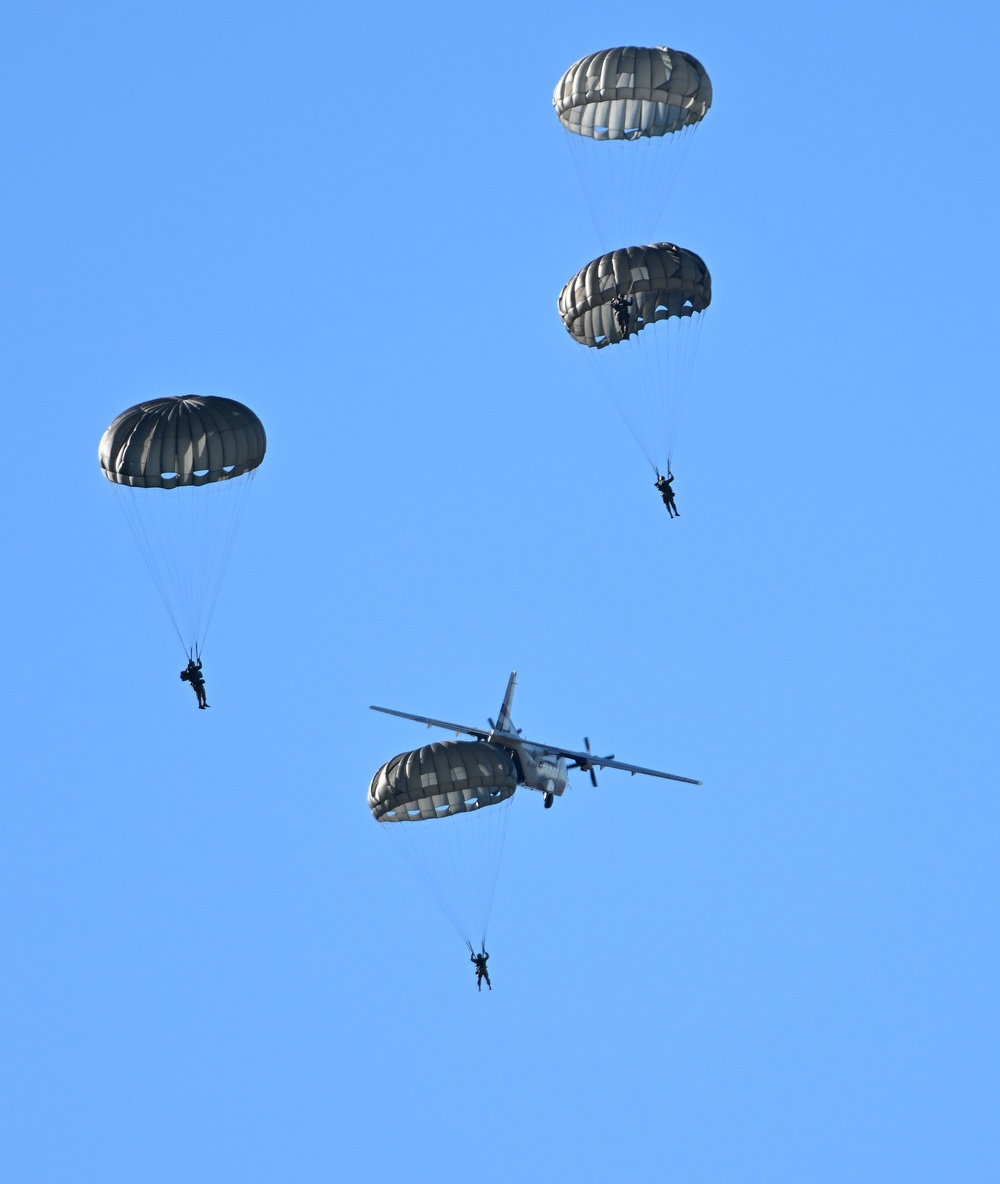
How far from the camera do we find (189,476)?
5478 centimetres

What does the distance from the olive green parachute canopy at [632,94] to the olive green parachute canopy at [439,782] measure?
15.0 m

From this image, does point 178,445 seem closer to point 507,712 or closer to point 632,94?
point 632,94

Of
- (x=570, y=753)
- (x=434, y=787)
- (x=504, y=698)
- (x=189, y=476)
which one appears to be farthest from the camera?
(x=504, y=698)

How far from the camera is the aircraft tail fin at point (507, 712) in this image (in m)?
74.6

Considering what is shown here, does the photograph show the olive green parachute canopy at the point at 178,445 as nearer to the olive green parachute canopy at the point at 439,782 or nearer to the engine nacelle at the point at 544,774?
the olive green parachute canopy at the point at 439,782

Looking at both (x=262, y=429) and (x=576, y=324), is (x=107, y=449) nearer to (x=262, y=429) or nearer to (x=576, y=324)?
(x=262, y=429)

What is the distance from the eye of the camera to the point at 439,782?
58500 millimetres

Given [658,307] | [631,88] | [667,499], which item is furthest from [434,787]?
[631,88]

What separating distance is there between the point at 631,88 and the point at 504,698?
25.3 meters

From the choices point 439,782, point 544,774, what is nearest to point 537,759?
point 544,774

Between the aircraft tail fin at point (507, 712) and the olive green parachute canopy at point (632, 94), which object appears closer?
the olive green parachute canopy at point (632, 94)

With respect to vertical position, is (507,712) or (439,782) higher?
(507,712)

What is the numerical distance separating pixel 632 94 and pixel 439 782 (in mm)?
16422

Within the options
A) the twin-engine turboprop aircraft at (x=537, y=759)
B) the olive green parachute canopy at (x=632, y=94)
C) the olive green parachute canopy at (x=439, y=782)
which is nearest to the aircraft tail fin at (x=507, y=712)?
the twin-engine turboprop aircraft at (x=537, y=759)
